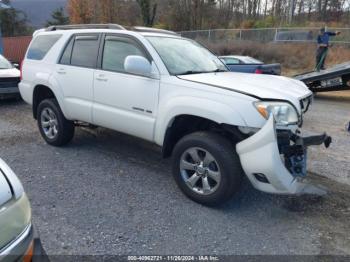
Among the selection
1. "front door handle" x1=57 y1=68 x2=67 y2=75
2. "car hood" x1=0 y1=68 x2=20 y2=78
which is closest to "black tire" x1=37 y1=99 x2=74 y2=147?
"front door handle" x1=57 y1=68 x2=67 y2=75

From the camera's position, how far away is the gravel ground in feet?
10.3

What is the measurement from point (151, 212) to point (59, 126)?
101 inches

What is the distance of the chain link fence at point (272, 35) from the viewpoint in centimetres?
2189

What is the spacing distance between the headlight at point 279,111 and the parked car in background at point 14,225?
224 centimetres

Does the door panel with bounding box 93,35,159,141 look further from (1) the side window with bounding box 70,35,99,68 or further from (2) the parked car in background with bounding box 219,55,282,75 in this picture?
(2) the parked car in background with bounding box 219,55,282,75

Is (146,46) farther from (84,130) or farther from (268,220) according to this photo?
(84,130)

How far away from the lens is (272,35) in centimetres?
2500

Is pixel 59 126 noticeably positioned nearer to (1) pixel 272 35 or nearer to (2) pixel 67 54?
(2) pixel 67 54

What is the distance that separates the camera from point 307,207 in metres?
3.86

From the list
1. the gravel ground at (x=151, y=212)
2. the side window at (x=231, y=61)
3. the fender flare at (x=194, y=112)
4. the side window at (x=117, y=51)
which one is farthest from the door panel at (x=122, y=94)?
the side window at (x=231, y=61)

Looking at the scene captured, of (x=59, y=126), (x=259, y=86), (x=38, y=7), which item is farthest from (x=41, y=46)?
(x=38, y=7)

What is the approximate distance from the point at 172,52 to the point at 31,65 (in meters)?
2.71

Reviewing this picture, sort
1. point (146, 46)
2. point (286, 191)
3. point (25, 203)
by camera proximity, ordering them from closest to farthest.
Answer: point (25, 203)
point (286, 191)
point (146, 46)

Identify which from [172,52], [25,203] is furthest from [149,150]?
[25,203]
